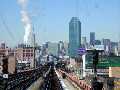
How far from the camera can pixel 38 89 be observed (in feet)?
177

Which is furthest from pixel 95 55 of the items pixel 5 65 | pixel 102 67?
pixel 102 67

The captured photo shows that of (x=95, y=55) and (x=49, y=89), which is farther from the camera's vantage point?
(x=49, y=89)

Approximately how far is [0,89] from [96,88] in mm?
10073

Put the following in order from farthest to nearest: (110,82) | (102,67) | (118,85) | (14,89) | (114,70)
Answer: (102,67)
(114,70)
(14,89)
(110,82)
(118,85)

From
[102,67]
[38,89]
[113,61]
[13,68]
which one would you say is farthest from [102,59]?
[38,89]

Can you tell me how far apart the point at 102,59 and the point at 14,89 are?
261 feet

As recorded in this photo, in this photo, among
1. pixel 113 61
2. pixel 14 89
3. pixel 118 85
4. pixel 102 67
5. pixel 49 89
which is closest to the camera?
pixel 118 85

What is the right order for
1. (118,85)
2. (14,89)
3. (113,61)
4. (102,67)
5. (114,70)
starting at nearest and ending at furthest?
1. (118,85)
2. (14,89)
3. (114,70)
4. (113,61)
5. (102,67)

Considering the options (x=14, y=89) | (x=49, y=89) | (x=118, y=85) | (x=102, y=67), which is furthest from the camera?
(x=102, y=67)

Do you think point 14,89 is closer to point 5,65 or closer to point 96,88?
point 5,65

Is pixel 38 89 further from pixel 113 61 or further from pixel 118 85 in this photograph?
pixel 113 61

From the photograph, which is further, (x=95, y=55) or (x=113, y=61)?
(x=113, y=61)

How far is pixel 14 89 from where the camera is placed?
49.6 metres

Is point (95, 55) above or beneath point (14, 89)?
above
